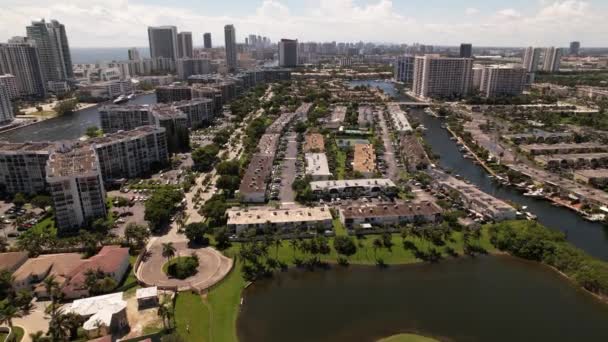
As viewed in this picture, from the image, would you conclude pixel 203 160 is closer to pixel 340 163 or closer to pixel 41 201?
pixel 340 163

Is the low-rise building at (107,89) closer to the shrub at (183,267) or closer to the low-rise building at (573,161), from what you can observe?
the shrub at (183,267)

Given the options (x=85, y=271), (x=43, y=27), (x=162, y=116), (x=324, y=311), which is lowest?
(x=324, y=311)

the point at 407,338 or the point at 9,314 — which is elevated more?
the point at 9,314

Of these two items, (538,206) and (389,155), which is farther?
(389,155)

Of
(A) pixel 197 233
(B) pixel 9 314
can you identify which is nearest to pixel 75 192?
(A) pixel 197 233

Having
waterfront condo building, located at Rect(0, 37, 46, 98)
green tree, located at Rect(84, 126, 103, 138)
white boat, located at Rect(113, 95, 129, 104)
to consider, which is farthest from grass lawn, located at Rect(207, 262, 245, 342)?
waterfront condo building, located at Rect(0, 37, 46, 98)

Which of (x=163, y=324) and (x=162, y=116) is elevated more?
(x=162, y=116)

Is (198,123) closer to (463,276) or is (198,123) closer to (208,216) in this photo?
(208,216)

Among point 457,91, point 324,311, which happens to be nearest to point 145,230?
point 324,311
